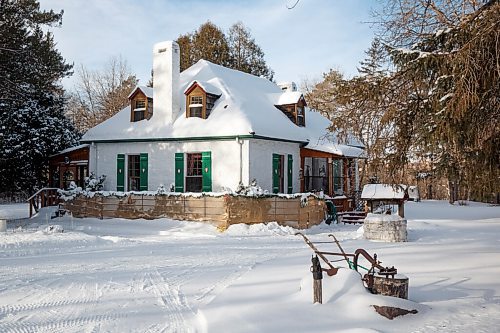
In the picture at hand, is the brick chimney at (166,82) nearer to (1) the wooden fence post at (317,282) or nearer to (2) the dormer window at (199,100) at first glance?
(2) the dormer window at (199,100)

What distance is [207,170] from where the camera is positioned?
19906 millimetres

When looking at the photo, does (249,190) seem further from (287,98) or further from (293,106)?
(287,98)

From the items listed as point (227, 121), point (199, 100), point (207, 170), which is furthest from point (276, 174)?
Result: point (199, 100)

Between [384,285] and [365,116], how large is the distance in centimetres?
295

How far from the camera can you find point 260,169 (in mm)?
20000

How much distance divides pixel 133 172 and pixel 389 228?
483 inches

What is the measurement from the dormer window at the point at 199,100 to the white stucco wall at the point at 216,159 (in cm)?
150

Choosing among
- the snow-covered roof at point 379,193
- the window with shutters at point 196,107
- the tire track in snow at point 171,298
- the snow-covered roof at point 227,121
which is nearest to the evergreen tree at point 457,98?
the tire track in snow at point 171,298

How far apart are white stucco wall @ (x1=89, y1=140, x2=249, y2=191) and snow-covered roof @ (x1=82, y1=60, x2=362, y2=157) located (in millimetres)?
455

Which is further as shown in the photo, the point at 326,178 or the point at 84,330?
the point at 326,178

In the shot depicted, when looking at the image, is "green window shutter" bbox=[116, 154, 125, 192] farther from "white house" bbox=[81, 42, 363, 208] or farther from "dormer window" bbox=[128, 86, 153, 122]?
"dormer window" bbox=[128, 86, 153, 122]

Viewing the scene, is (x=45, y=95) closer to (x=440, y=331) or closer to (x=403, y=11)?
(x=403, y=11)

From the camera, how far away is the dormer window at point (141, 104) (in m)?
22.5

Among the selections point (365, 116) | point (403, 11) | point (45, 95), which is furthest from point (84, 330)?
point (45, 95)
